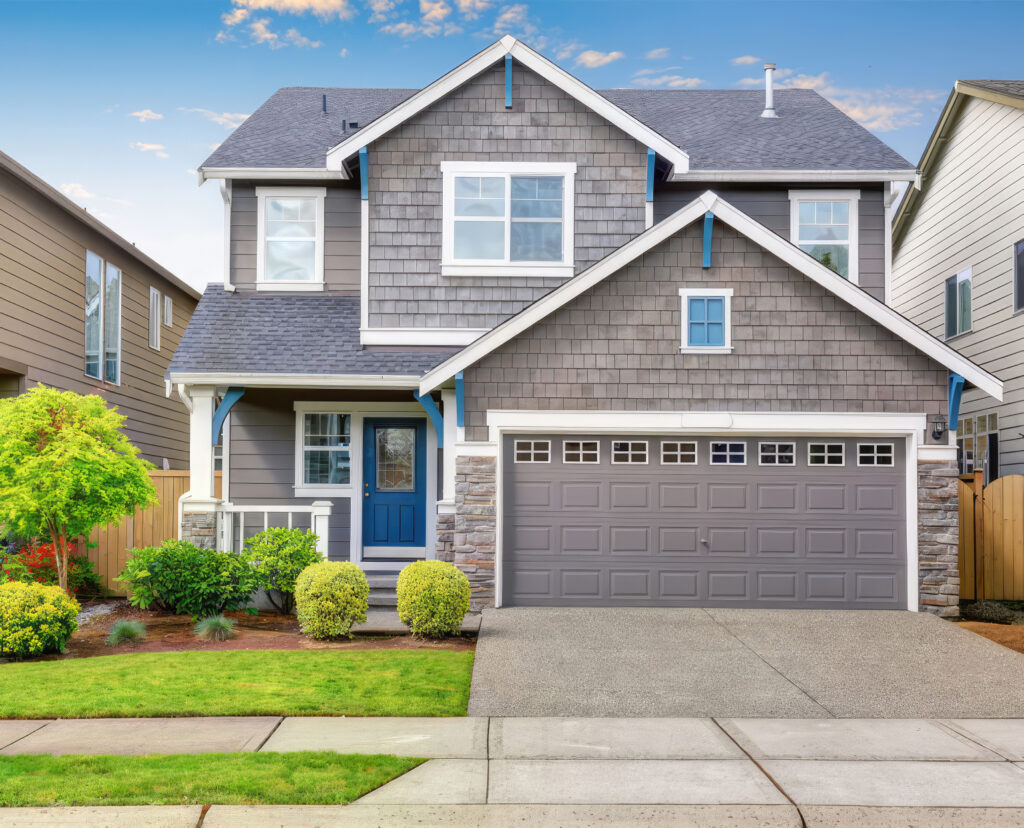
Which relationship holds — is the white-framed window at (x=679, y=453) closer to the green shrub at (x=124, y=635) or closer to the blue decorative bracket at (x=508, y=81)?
the blue decorative bracket at (x=508, y=81)

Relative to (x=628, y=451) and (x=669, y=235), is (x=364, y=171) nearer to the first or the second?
(x=669, y=235)

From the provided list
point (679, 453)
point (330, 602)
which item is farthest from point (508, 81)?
point (330, 602)

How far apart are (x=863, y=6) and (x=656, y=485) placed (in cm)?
1832

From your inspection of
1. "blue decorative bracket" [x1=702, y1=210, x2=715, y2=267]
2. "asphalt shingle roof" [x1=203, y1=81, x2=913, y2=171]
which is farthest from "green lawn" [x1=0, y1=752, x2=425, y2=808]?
"asphalt shingle roof" [x1=203, y1=81, x2=913, y2=171]

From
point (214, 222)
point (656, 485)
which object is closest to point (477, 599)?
point (656, 485)

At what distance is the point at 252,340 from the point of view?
1313 cm

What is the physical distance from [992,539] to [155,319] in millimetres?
16255

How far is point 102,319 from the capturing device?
1706cm

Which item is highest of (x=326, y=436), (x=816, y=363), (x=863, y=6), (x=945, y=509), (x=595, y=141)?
(x=863, y=6)

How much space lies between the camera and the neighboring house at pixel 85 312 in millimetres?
13898

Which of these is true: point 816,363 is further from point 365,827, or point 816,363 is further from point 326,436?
point 365,827

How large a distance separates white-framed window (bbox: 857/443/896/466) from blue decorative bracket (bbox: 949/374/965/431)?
77cm

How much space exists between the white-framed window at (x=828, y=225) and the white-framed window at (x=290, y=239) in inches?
285

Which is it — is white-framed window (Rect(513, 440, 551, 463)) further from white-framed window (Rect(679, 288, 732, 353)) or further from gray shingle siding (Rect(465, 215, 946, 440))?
white-framed window (Rect(679, 288, 732, 353))
